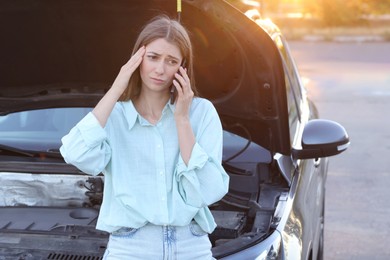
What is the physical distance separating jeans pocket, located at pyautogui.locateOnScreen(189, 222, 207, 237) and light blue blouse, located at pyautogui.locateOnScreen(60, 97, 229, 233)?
→ 0.19ft

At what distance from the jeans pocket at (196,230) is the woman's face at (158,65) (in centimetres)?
46

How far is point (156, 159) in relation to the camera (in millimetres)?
2486

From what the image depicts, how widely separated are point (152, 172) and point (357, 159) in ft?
21.4

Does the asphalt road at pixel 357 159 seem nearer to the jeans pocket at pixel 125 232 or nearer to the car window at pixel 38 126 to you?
the car window at pixel 38 126

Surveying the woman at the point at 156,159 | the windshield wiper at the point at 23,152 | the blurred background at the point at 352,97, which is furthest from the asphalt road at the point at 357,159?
the woman at the point at 156,159

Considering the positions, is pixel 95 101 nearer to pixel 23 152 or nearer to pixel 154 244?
pixel 23 152

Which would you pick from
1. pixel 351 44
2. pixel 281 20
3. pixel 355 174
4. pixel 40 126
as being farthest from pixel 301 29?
pixel 40 126

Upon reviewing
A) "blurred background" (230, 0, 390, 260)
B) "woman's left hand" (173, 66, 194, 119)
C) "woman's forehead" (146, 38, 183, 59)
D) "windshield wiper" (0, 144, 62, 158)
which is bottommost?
"blurred background" (230, 0, 390, 260)

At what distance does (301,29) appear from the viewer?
3036 centimetres

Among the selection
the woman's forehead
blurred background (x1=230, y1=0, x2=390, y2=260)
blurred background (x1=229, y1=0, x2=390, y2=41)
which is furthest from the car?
blurred background (x1=229, y1=0, x2=390, y2=41)

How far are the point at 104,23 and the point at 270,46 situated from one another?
0.93m

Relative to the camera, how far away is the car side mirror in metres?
3.80

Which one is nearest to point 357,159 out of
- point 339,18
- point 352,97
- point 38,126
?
point 352,97

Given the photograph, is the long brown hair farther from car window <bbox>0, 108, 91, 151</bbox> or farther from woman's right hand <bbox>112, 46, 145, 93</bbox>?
car window <bbox>0, 108, 91, 151</bbox>
